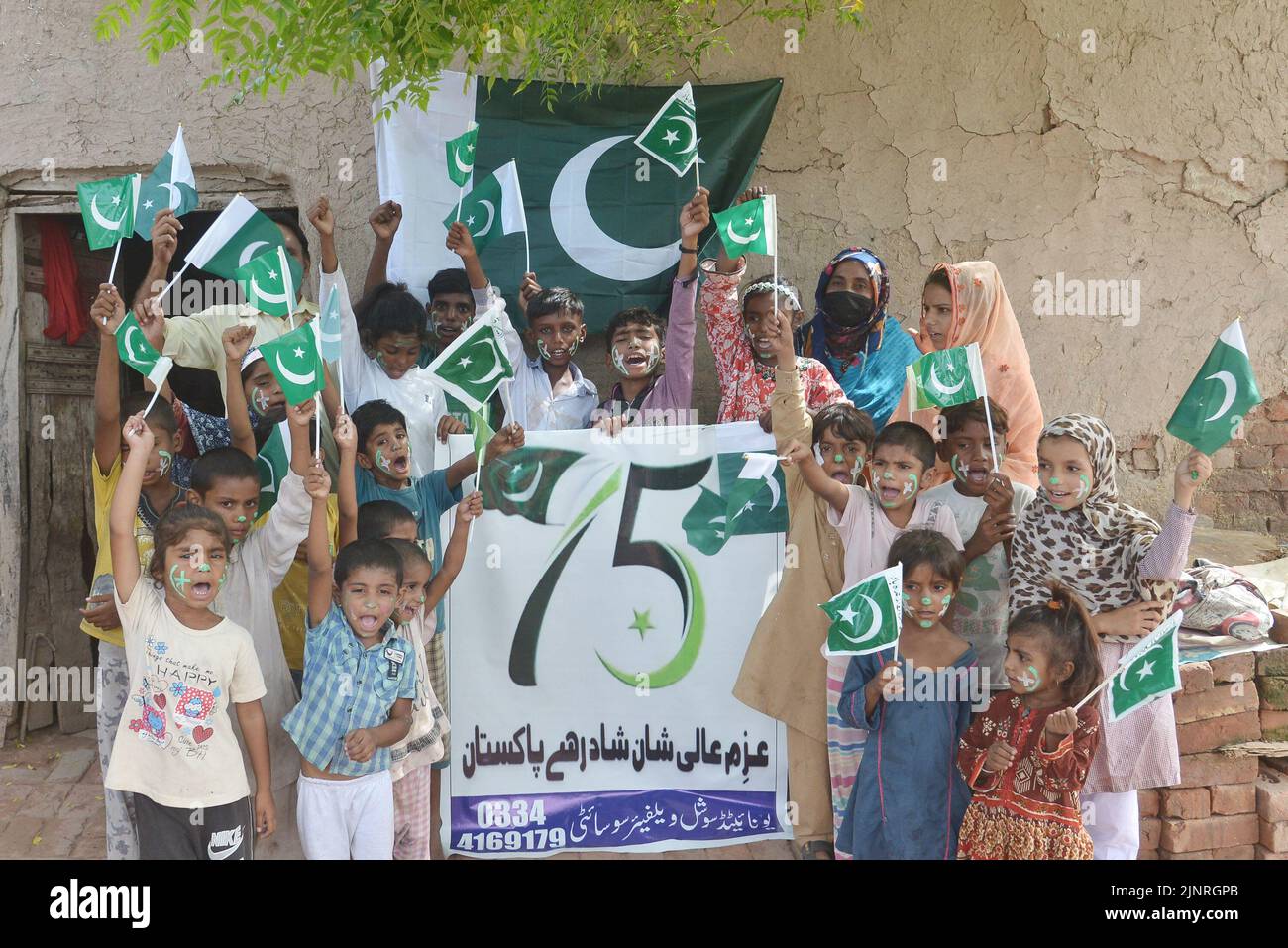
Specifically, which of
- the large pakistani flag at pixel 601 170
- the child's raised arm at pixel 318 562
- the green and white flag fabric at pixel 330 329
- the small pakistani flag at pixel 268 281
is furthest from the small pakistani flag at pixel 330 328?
the large pakistani flag at pixel 601 170

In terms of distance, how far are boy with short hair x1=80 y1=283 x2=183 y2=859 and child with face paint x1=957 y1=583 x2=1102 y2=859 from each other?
8.73 ft

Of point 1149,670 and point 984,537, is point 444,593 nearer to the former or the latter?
point 984,537

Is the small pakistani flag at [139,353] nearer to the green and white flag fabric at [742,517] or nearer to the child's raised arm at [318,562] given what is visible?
the child's raised arm at [318,562]

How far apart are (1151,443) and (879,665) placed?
260 centimetres

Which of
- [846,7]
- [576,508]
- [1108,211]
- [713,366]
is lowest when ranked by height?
[576,508]

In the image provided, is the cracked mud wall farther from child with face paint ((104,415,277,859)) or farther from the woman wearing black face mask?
child with face paint ((104,415,277,859))

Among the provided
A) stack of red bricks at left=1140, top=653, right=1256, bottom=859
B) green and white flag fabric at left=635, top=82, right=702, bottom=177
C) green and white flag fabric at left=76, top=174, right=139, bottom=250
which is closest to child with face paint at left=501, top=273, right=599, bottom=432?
green and white flag fabric at left=635, top=82, right=702, bottom=177

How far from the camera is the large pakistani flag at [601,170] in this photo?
17.8 ft

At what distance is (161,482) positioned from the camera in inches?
152

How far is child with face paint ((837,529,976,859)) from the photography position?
3.62m

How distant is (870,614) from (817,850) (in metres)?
1.05

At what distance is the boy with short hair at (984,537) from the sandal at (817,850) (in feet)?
2.55

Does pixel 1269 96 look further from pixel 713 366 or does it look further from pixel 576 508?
pixel 576 508

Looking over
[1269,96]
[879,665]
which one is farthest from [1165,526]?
[1269,96]
